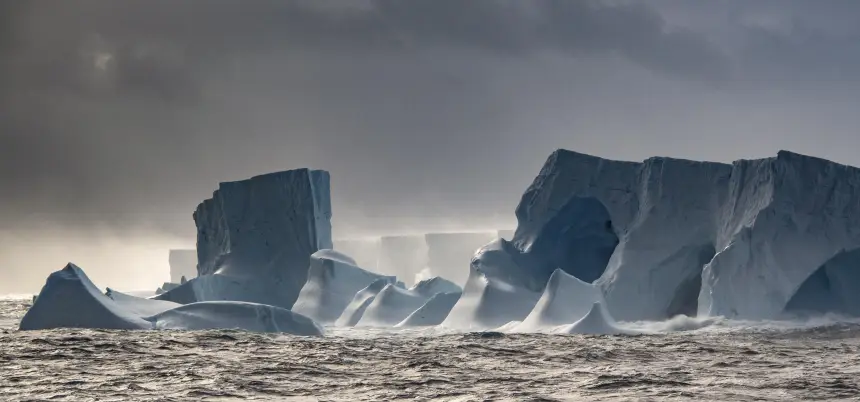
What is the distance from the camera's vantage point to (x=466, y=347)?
59.3ft

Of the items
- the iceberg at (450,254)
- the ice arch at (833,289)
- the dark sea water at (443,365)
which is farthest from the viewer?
the iceberg at (450,254)

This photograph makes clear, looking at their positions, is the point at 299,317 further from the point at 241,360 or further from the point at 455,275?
the point at 455,275

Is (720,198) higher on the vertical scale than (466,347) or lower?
higher

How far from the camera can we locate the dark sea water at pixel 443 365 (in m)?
11.1

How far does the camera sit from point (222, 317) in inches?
793

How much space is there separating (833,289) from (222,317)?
12.5m

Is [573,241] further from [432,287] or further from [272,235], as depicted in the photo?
[272,235]

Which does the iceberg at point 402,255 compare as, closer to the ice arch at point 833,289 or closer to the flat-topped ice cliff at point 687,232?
the flat-topped ice cliff at point 687,232

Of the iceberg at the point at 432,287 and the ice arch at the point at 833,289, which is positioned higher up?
Answer: the iceberg at the point at 432,287

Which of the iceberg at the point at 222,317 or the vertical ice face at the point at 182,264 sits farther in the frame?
the vertical ice face at the point at 182,264

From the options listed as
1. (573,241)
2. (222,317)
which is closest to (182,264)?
(573,241)

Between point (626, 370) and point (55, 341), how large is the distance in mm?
10348

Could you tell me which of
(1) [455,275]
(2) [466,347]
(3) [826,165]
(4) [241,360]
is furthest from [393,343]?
(1) [455,275]

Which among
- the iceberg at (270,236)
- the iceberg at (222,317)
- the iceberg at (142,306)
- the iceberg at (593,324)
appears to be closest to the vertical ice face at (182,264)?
the iceberg at (270,236)
